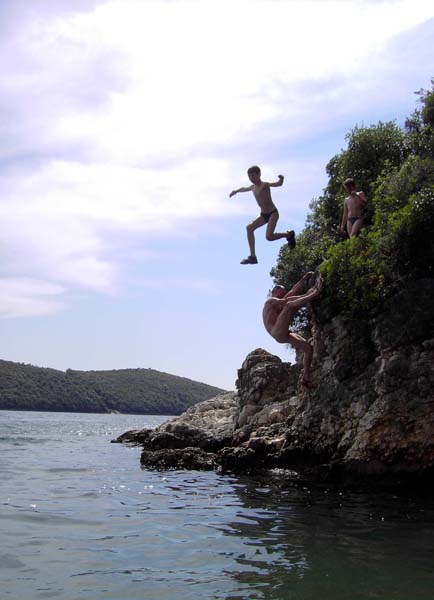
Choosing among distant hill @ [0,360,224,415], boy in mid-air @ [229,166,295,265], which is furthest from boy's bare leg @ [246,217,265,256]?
distant hill @ [0,360,224,415]

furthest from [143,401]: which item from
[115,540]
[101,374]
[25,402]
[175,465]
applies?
[115,540]

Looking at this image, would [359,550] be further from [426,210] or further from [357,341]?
[426,210]

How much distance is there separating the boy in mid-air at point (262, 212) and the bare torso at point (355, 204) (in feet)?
6.72

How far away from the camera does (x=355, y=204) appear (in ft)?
50.4

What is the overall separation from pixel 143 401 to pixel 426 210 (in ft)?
360

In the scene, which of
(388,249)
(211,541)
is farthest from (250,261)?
(211,541)

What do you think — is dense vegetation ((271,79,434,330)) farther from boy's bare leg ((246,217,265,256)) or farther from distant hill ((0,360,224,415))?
distant hill ((0,360,224,415))

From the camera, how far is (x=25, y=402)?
97500mm

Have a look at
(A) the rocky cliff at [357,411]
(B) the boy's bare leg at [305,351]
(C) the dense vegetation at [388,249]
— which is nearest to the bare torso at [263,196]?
(C) the dense vegetation at [388,249]

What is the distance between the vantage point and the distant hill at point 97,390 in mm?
100812

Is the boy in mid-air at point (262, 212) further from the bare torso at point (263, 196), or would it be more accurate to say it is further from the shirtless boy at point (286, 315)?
the shirtless boy at point (286, 315)

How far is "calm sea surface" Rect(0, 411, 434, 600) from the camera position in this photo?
19.8 ft

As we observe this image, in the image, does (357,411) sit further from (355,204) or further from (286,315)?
(355,204)

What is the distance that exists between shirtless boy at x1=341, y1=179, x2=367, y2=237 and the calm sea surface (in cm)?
629
